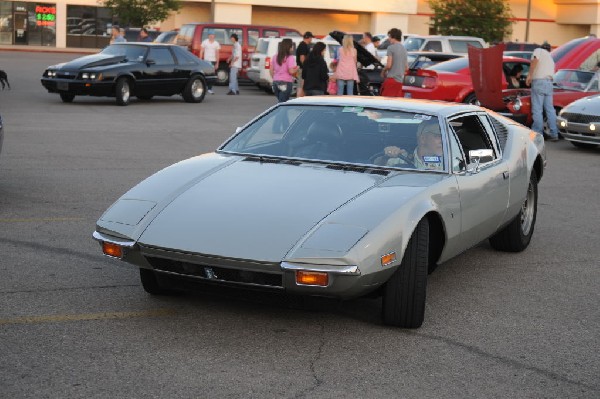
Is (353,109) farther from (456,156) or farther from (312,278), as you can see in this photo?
(312,278)

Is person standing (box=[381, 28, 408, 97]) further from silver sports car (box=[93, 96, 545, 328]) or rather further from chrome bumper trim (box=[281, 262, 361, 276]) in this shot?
chrome bumper trim (box=[281, 262, 361, 276])

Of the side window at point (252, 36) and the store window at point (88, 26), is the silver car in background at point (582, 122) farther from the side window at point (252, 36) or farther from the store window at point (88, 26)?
the store window at point (88, 26)

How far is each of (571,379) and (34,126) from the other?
545 inches

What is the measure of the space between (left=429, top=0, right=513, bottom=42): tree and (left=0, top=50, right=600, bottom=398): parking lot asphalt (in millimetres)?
45124

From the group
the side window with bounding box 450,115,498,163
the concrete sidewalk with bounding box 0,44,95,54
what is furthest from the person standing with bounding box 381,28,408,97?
the concrete sidewalk with bounding box 0,44,95,54

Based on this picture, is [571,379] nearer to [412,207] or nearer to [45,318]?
[412,207]

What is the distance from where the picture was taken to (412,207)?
19.9 feet

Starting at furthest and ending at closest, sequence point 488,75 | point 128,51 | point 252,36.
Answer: point 252,36 → point 128,51 → point 488,75

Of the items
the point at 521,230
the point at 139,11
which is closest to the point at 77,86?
the point at 521,230

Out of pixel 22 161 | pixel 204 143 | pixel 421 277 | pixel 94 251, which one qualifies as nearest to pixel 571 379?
pixel 421 277

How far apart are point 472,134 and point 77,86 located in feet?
52.7

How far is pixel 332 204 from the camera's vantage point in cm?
605

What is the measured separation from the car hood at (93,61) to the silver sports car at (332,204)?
15.8 meters

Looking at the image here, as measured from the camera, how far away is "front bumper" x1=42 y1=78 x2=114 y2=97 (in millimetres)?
22562
